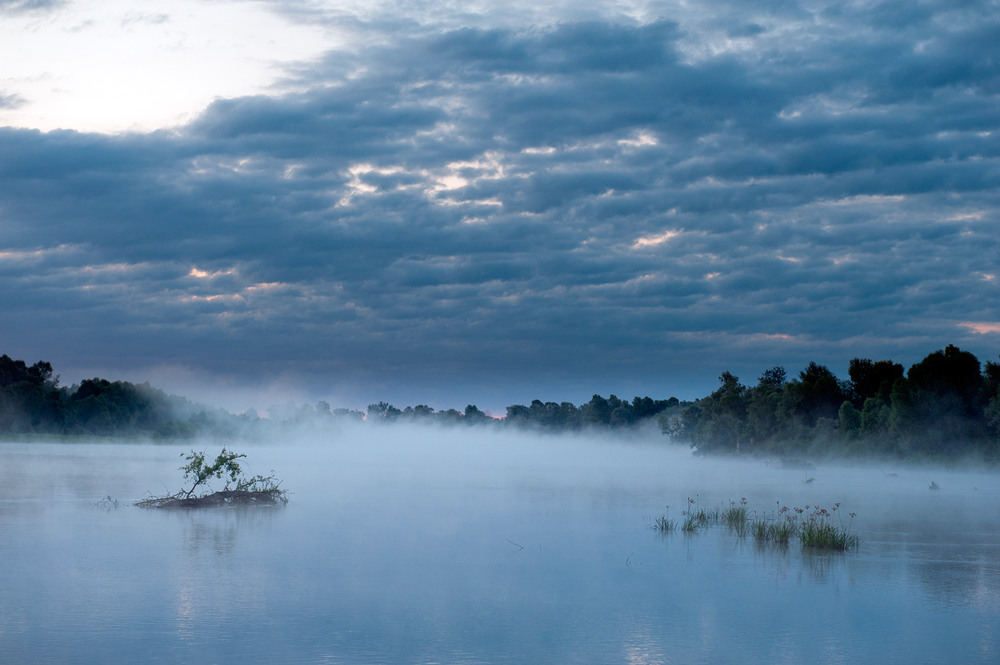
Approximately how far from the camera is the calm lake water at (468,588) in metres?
14.4

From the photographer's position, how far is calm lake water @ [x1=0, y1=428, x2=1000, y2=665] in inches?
568

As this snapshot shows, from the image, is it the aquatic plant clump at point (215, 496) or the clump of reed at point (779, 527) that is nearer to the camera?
the clump of reed at point (779, 527)

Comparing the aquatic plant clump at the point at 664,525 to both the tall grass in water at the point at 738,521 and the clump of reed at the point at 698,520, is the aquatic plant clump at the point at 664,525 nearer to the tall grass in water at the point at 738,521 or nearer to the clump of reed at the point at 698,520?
the clump of reed at the point at 698,520

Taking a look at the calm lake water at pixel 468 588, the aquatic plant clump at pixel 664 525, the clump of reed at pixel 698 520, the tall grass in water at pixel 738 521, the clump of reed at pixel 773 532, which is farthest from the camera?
the clump of reed at pixel 698 520

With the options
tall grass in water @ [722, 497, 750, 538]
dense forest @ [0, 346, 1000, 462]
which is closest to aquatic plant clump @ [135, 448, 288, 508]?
tall grass in water @ [722, 497, 750, 538]

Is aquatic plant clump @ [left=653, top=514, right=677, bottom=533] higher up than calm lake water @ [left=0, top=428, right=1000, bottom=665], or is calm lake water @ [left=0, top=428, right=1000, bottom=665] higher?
calm lake water @ [left=0, top=428, right=1000, bottom=665]

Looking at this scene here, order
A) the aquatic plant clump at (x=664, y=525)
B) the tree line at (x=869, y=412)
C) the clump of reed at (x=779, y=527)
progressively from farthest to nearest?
the tree line at (x=869, y=412)
the aquatic plant clump at (x=664, y=525)
the clump of reed at (x=779, y=527)

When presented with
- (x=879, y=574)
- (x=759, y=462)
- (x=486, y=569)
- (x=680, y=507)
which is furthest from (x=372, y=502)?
(x=759, y=462)

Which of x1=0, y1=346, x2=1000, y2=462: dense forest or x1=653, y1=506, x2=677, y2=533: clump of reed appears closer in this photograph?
x1=653, y1=506, x2=677, y2=533: clump of reed

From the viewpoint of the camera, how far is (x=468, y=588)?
19.5 metres

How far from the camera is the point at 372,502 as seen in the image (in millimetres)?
39938

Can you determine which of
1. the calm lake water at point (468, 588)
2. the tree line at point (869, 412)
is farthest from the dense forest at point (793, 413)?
the calm lake water at point (468, 588)

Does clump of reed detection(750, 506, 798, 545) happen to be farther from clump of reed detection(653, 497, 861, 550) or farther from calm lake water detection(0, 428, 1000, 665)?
calm lake water detection(0, 428, 1000, 665)

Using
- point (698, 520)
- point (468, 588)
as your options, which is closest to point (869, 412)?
point (698, 520)
